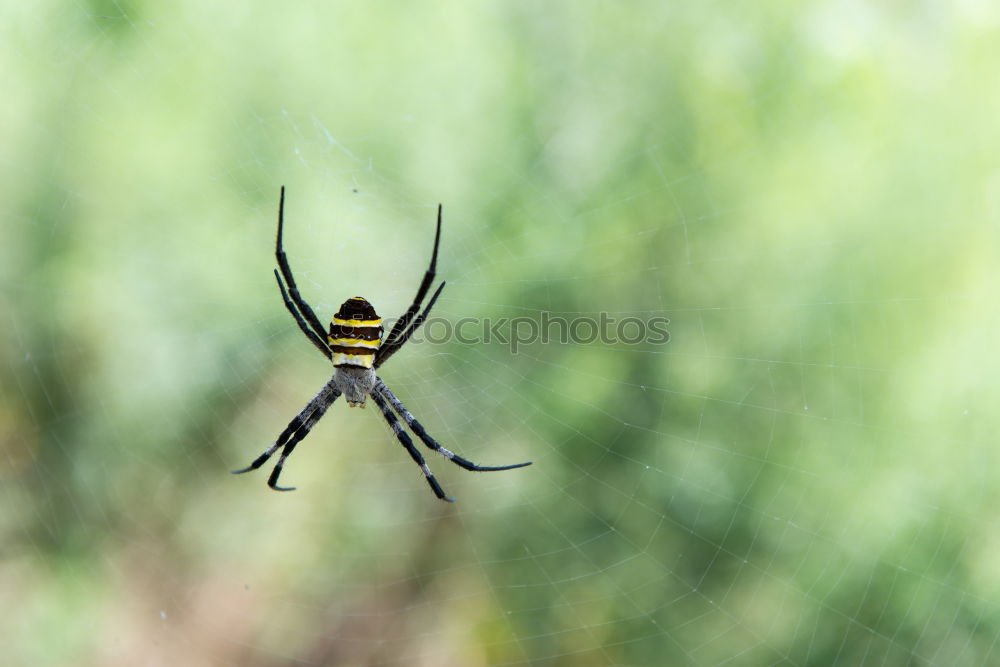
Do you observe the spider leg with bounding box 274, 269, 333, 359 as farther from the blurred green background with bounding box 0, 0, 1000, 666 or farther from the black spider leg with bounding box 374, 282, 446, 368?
the blurred green background with bounding box 0, 0, 1000, 666

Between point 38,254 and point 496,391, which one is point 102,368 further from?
point 496,391

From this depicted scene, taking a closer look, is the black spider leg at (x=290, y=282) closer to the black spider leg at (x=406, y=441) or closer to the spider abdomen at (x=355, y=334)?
the spider abdomen at (x=355, y=334)

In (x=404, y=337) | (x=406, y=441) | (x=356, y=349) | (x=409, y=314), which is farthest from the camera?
(x=406, y=441)

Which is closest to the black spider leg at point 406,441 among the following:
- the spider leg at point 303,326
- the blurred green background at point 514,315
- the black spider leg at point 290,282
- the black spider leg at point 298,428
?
the black spider leg at point 298,428

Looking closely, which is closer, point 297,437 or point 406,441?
point 406,441

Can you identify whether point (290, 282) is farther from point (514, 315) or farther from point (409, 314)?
point (514, 315)

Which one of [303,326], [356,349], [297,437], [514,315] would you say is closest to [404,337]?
[356,349]
